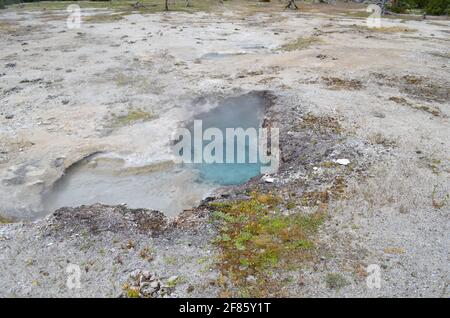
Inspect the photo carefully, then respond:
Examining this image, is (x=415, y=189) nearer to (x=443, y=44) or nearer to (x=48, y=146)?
(x=48, y=146)

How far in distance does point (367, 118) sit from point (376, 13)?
34.9 metres

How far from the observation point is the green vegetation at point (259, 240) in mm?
8102

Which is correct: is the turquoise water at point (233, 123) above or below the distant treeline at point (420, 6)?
below

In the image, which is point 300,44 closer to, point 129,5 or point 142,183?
point 142,183

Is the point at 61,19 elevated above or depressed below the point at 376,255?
above

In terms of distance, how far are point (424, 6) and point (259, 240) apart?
2075 inches

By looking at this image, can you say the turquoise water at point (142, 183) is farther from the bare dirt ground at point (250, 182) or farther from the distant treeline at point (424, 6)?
the distant treeline at point (424, 6)

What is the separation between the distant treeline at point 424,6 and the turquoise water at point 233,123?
127 ft

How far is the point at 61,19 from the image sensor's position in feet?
132

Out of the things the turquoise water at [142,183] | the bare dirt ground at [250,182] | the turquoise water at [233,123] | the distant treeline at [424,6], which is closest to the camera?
the bare dirt ground at [250,182]

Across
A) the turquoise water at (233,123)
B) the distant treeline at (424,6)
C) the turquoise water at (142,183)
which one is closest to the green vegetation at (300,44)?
the turquoise water at (233,123)

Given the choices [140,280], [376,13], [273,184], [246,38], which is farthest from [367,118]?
[376,13]

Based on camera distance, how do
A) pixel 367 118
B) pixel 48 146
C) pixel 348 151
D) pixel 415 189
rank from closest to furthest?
1. pixel 415 189
2. pixel 348 151
3. pixel 48 146
4. pixel 367 118
